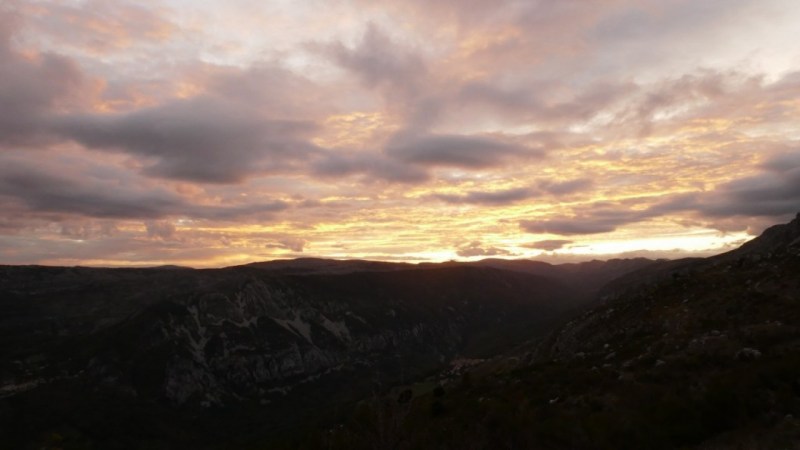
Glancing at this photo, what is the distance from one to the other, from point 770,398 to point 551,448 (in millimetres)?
13418

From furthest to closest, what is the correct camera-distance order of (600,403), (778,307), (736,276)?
(736,276), (778,307), (600,403)

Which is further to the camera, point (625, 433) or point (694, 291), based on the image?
point (694, 291)

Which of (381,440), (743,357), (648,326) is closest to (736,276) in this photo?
(648,326)

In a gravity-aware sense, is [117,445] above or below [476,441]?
below

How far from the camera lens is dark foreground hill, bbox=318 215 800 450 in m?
28.7

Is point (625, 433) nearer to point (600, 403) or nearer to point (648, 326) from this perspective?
point (600, 403)

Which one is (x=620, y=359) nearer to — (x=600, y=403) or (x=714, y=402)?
(x=600, y=403)

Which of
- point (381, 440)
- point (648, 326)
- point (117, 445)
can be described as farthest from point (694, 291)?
point (117, 445)

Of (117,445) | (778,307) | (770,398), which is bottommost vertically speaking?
(117,445)

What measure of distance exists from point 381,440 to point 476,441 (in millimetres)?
6826

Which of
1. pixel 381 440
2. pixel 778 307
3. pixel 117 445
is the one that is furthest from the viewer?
pixel 117 445

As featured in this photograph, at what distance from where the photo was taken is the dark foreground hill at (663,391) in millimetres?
28703

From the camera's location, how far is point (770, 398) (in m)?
28.5

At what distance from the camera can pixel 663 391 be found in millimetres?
34844
